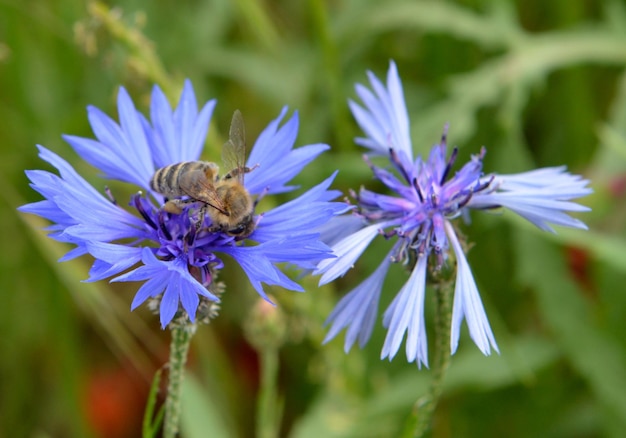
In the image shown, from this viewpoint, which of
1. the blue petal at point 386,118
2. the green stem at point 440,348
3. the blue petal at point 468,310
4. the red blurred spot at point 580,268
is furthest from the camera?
the red blurred spot at point 580,268

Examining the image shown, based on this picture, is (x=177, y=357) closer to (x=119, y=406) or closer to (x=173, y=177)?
(x=173, y=177)

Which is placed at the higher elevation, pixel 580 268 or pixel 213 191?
pixel 213 191

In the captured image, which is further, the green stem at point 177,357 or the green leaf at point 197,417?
the green leaf at point 197,417

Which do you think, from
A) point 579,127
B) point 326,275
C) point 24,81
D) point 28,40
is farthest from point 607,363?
point 28,40

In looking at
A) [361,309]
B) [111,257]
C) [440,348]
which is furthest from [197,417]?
[111,257]

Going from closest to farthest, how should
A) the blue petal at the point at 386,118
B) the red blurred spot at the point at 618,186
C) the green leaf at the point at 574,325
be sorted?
the blue petal at the point at 386,118, the green leaf at the point at 574,325, the red blurred spot at the point at 618,186

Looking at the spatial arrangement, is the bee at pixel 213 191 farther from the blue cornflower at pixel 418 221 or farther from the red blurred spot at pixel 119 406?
the red blurred spot at pixel 119 406

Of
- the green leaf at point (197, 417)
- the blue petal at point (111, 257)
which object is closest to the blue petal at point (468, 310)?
the blue petal at point (111, 257)
